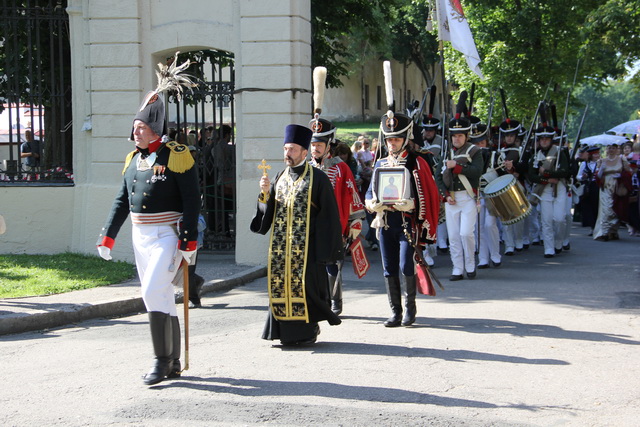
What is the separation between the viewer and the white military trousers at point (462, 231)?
11992 millimetres

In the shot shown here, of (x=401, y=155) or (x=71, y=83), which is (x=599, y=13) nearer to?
(x=71, y=83)

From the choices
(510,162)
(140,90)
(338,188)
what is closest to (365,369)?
(338,188)

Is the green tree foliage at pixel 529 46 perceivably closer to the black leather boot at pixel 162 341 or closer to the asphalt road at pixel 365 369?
the asphalt road at pixel 365 369

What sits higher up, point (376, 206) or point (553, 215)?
point (376, 206)

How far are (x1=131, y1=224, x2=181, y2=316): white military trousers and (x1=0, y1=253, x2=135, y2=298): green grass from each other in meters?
4.12

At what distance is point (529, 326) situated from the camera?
8.78m

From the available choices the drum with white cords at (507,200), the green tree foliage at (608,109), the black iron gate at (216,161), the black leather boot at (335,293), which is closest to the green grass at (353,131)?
the black iron gate at (216,161)

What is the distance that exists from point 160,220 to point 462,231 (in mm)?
6132

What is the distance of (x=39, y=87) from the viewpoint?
1361 cm

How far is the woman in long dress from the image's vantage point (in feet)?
58.3

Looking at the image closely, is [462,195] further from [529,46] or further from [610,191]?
[529,46]

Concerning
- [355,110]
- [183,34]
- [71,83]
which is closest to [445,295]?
[183,34]

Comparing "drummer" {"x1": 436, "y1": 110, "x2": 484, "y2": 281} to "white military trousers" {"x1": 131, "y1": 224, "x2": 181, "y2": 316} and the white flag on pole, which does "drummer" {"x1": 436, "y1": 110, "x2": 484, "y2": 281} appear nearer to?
the white flag on pole

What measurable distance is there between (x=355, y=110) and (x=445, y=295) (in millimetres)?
44197
